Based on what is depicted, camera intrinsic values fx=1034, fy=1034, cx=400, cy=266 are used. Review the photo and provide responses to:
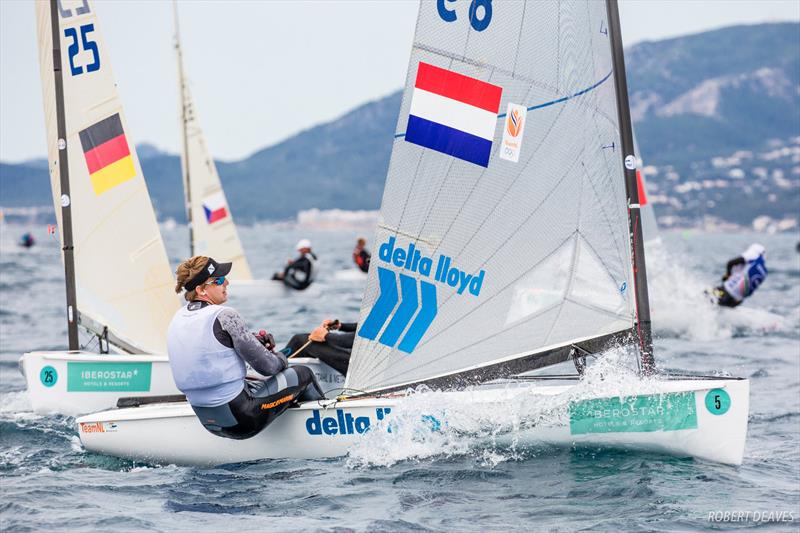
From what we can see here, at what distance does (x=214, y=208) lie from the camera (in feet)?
58.4

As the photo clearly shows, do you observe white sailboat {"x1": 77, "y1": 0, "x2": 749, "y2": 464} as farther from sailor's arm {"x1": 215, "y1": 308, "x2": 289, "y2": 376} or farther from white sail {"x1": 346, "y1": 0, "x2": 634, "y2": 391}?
sailor's arm {"x1": 215, "y1": 308, "x2": 289, "y2": 376}

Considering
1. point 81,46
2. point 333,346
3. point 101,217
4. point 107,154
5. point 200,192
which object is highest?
point 81,46

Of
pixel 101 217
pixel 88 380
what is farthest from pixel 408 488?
pixel 101 217

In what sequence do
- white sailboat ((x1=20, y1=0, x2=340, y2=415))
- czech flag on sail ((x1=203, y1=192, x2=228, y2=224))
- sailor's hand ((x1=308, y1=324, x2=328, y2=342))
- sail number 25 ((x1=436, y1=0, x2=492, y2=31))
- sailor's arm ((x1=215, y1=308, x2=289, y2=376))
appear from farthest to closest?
czech flag on sail ((x1=203, y1=192, x2=228, y2=224)) < white sailboat ((x1=20, y1=0, x2=340, y2=415)) < sailor's hand ((x1=308, y1=324, x2=328, y2=342)) < sail number 25 ((x1=436, y1=0, x2=492, y2=31)) < sailor's arm ((x1=215, y1=308, x2=289, y2=376))

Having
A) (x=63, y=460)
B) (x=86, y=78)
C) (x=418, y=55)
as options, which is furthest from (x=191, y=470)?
(x=86, y=78)

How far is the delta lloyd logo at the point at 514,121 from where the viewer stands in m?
6.15

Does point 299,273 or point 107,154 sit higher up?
point 107,154

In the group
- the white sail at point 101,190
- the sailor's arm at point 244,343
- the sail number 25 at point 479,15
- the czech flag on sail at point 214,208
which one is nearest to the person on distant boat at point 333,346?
the sailor's arm at point 244,343

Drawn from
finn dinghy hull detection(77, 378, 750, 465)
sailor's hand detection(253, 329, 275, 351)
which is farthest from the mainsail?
finn dinghy hull detection(77, 378, 750, 465)

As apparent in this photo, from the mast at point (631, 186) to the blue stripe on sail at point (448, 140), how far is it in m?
0.85

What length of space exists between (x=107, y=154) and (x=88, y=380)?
2.11 meters

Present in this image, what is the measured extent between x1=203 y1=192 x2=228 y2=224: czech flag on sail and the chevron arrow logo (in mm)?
11792

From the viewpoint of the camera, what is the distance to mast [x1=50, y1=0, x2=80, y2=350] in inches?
347

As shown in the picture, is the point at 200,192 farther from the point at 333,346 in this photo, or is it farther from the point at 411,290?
the point at 411,290
